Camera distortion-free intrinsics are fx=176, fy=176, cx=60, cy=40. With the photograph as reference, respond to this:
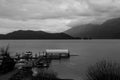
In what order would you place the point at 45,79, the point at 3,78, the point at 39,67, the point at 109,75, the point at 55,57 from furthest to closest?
the point at 55,57 < the point at 39,67 < the point at 3,78 < the point at 45,79 < the point at 109,75

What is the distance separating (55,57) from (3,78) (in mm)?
53441

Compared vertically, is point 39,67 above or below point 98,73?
below

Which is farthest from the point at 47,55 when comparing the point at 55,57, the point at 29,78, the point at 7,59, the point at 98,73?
the point at 98,73

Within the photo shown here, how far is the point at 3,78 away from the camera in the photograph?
38.2 meters

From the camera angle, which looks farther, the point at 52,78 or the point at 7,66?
the point at 7,66

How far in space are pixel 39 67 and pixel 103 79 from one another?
4049 centimetres

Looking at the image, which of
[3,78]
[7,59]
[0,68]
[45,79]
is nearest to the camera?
[45,79]

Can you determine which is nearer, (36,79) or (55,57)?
(36,79)

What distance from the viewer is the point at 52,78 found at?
3828 centimetres

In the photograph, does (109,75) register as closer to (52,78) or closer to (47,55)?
(52,78)

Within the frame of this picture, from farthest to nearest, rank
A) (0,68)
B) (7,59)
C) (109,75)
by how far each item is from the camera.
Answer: (7,59)
(0,68)
(109,75)

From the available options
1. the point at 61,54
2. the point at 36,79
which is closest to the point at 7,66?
the point at 36,79

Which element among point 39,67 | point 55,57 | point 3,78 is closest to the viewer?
point 3,78

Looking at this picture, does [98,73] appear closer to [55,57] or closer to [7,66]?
[7,66]
